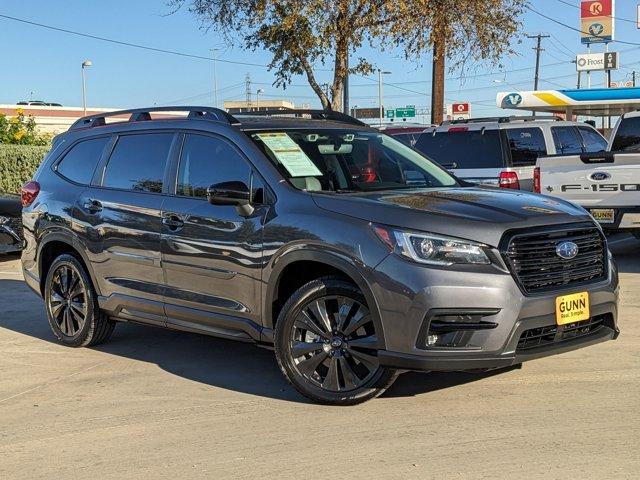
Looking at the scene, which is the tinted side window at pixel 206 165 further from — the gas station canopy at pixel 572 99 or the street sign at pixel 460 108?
the street sign at pixel 460 108

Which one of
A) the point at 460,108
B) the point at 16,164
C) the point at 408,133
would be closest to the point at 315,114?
the point at 408,133

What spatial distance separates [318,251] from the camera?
4965mm

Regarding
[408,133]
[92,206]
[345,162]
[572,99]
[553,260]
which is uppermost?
[572,99]

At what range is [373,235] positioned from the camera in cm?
475

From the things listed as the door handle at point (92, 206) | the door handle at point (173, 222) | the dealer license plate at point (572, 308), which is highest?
the door handle at point (92, 206)

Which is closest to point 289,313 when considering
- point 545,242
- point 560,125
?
point 545,242

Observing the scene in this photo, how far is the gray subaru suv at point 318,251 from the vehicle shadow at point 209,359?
37cm

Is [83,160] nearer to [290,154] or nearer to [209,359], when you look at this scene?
[209,359]

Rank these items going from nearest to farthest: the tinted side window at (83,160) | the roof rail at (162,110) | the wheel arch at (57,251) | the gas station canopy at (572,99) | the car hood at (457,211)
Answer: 1. the car hood at (457,211)
2. the roof rail at (162,110)
3. the wheel arch at (57,251)
4. the tinted side window at (83,160)
5. the gas station canopy at (572,99)

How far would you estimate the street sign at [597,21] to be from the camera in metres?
55.8

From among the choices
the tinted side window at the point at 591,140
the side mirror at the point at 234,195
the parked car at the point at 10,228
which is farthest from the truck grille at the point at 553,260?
the parked car at the point at 10,228

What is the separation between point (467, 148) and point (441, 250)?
724 centimetres

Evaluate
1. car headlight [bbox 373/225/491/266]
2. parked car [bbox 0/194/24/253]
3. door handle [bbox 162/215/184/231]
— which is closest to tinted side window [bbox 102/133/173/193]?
door handle [bbox 162/215/184/231]

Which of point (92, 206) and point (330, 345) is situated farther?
point (92, 206)
